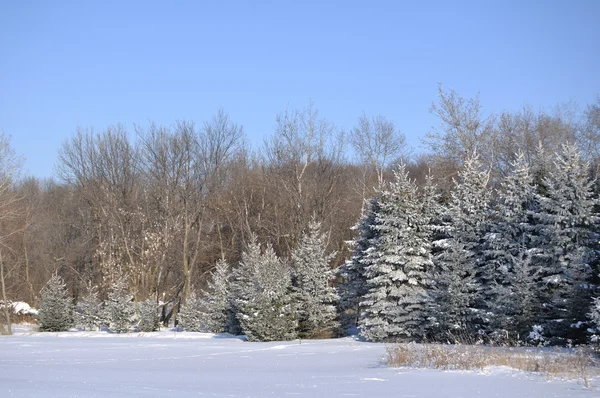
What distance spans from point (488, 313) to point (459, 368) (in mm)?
7289

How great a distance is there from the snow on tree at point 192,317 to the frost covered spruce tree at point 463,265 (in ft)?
45.9

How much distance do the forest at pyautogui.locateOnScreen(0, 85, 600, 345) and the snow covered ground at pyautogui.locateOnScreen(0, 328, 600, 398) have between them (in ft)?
14.7

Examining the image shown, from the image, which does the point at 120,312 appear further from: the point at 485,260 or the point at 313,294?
the point at 485,260

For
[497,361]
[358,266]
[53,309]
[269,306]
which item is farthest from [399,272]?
[53,309]

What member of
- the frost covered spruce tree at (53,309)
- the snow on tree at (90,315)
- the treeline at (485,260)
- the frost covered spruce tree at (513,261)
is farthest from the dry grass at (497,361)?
the frost covered spruce tree at (53,309)

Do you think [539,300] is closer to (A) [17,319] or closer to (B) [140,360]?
(B) [140,360]

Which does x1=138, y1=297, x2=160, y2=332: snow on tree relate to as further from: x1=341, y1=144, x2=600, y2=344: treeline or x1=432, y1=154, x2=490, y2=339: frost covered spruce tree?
x1=432, y1=154, x2=490, y2=339: frost covered spruce tree

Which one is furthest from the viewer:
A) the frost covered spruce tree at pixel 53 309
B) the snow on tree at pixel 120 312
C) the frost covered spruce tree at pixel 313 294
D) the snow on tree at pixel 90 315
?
the snow on tree at pixel 90 315

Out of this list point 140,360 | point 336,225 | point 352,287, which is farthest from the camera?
point 336,225

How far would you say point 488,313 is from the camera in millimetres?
20312

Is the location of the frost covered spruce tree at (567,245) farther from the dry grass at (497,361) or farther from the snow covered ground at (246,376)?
the snow covered ground at (246,376)

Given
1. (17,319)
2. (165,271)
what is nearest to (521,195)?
(165,271)

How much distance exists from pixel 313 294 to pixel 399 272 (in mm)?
4517

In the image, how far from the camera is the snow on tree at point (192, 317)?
32.4m
